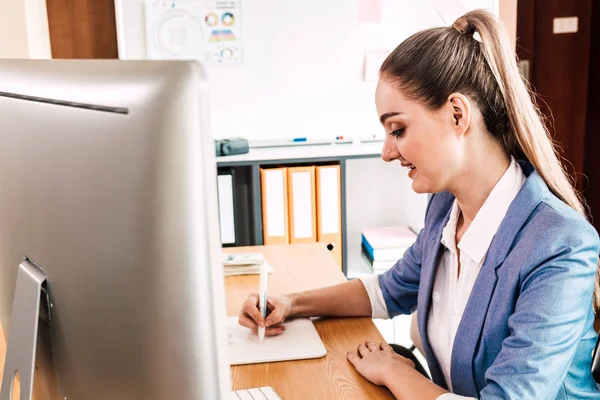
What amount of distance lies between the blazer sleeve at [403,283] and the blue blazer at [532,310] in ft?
0.98

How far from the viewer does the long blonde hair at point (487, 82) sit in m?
1.19

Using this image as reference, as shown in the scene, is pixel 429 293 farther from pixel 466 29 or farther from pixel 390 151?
pixel 466 29

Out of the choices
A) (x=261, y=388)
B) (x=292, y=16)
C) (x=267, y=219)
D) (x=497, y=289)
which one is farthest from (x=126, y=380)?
(x=292, y=16)

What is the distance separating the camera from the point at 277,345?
1.30 metres

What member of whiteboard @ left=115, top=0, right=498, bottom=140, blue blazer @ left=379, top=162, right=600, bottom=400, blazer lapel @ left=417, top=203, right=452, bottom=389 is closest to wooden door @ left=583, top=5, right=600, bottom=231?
whiteboard @ left=115, top=0, right=498, bottom=140

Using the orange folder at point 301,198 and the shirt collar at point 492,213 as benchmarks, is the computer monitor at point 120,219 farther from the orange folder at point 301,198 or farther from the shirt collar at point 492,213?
the orange folder at point 301,198

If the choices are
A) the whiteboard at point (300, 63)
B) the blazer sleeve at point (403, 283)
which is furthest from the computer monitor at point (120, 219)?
the whiteboard at point (300, 63)

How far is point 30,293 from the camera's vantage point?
0.71 meters

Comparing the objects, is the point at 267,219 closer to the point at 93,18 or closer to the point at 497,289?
the point at 93,18

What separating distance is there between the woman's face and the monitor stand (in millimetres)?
701

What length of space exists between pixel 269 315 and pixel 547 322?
0.56m

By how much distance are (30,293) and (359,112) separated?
Answer: 2710mm

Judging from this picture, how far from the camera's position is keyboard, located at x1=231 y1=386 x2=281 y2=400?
110 cm

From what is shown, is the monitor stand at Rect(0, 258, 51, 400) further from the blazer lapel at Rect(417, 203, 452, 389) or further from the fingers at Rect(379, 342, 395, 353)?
the blazer lapel at Rect(417, 203, 452, 389)
